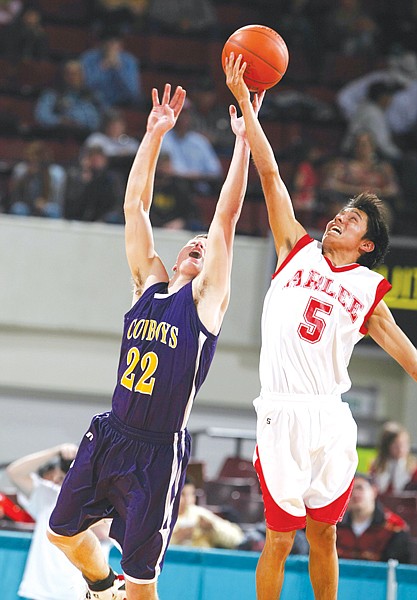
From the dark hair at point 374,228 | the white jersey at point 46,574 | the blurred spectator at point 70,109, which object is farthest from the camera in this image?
the blurred spectator at point 70,109

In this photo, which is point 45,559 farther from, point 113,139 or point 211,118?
point 211,118

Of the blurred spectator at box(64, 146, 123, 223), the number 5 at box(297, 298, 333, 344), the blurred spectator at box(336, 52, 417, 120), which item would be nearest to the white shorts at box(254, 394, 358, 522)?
the number 5 at box(297, 298, 333, 344)

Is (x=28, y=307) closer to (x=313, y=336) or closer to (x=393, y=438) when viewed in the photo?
(x=393, y=438)

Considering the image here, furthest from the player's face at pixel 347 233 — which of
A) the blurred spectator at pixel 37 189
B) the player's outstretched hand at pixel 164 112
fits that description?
the blurred spectator at pixel 37 189

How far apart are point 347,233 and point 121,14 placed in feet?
32.8

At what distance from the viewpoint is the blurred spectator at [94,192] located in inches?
460

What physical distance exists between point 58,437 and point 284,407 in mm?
7122

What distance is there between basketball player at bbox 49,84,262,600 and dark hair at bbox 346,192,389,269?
2.29 feet

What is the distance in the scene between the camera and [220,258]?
5.53 meters

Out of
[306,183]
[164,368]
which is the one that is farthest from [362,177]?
[164,368]

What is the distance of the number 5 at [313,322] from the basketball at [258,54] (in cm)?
123

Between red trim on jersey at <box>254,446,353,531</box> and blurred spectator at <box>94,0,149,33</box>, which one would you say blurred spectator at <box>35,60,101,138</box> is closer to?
blurred spectator at <box>94,0,149,33</box>

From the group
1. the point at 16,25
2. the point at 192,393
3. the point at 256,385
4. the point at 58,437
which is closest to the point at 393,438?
the point at 256,385

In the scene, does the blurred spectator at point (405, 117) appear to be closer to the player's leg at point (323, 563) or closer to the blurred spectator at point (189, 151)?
the blurred spectator at point (189, 151)
